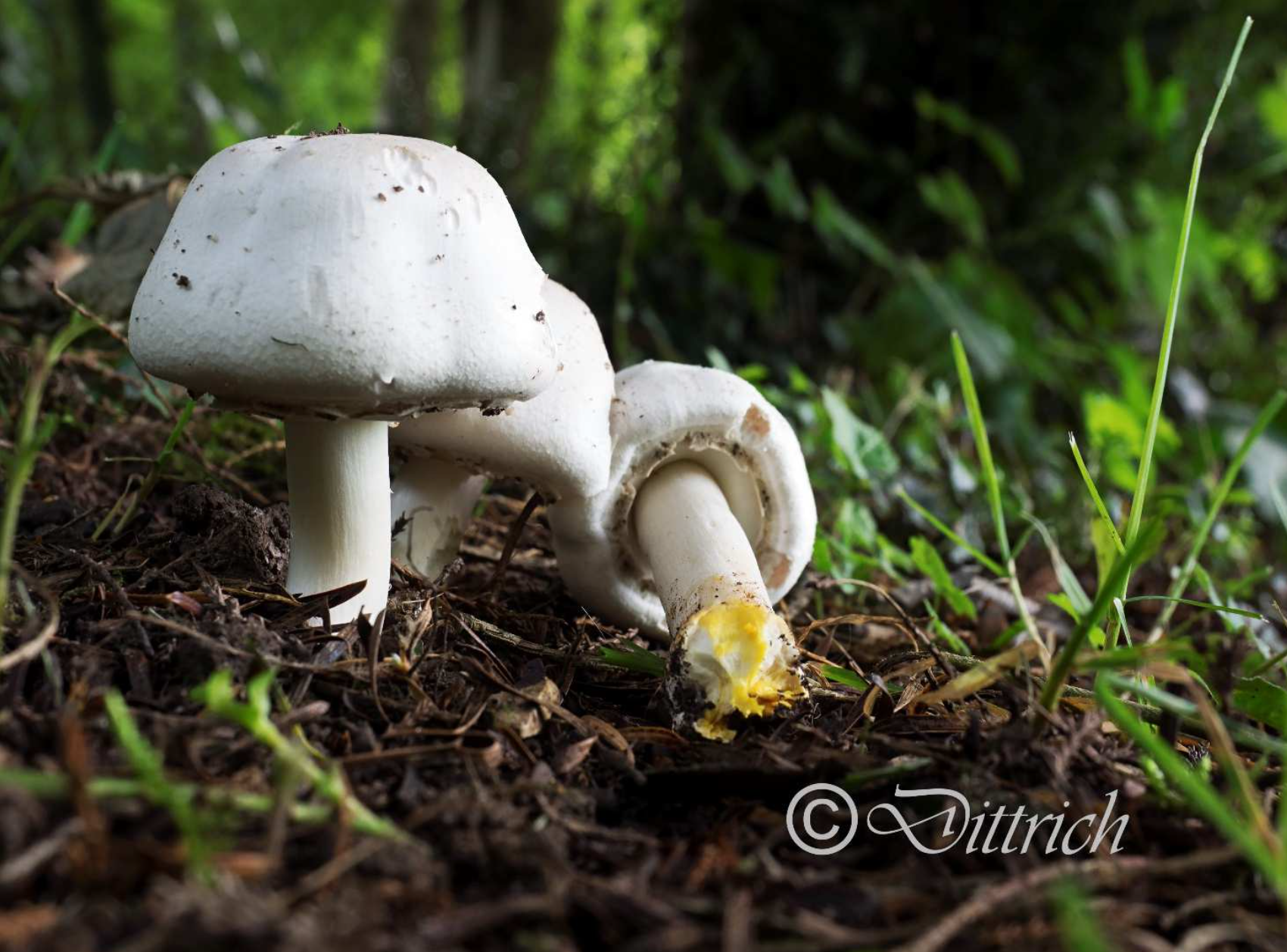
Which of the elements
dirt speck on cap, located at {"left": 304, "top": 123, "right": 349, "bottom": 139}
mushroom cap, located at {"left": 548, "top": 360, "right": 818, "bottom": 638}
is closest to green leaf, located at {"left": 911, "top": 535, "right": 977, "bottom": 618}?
mushroom cap, located at {"left": 548, "top": 360, "right": 818, "bottom": 638}

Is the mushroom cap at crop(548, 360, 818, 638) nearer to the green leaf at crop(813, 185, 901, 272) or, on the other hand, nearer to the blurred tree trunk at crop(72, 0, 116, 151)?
the green leaf at crop(813, 185, 901, 272)

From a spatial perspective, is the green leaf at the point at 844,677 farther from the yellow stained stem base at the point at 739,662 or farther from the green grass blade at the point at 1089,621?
the green grass blade at the point at 1089,621

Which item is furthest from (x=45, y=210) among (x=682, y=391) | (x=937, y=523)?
(x=937, y=523)

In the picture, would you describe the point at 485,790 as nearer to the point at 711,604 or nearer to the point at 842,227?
the point at 711,604

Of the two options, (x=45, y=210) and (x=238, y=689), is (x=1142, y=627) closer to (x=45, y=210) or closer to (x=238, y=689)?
(x=238, y=689)

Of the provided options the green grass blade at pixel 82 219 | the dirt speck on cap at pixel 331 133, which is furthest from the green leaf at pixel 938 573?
the green grass blade at pixel 82 219

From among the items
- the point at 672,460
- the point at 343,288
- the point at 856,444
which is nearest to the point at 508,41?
the point at 856,444
